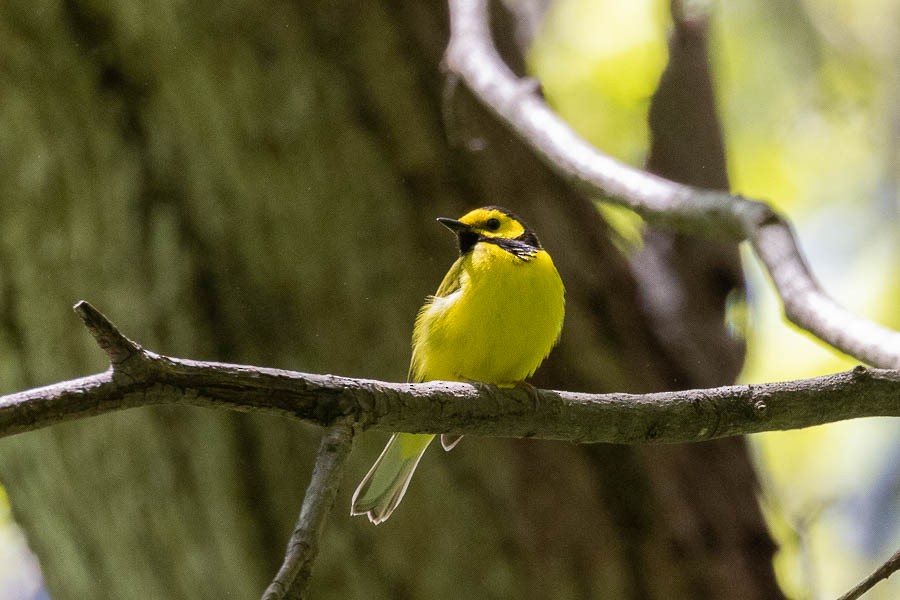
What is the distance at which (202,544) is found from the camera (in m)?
4.11

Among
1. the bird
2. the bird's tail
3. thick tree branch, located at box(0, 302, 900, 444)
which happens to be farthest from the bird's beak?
thick tree branch, located at box(0, 302, 900, 444)

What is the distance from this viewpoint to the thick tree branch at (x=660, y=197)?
2758 mm

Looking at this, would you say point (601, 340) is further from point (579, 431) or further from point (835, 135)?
point (835, 135)

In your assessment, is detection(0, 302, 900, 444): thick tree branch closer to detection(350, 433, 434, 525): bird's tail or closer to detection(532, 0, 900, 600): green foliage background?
detection(350, 433, 434, 525): bird's tail

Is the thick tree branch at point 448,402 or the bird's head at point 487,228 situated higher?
the bird's head at point 487,228

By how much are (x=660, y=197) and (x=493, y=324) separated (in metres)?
0.82

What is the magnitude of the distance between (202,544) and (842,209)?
6.25 metres

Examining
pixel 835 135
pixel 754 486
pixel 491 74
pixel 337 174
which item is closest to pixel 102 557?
pixel 337 174

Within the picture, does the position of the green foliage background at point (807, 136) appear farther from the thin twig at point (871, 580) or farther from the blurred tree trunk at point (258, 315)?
the thin twig at point (871, 580)

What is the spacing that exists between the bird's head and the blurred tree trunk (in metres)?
0.49

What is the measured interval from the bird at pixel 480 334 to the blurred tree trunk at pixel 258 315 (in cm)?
80

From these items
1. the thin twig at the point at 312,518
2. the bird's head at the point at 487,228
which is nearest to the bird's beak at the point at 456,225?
the bird's head at the point at 487,228

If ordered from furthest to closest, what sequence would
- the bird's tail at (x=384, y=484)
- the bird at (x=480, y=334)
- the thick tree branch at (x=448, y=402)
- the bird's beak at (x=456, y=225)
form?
1. the bird's beak at (x=456, y=225)
2. the bird at (x=480, y=334)
3. the bird's tail at (x=384, y=484)
4. the thick tree branch at (x=448, y=402)

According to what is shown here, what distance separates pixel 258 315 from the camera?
437 cm
